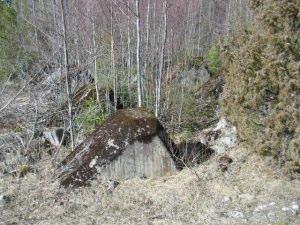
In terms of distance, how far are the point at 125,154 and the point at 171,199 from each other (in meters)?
0.98

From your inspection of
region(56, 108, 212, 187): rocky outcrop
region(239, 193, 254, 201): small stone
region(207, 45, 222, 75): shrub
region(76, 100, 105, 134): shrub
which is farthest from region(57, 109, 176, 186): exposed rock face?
region(207, 45, 222, 75): shrub

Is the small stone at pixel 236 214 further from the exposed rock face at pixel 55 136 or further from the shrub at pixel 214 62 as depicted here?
the shrub at pixel 214 62

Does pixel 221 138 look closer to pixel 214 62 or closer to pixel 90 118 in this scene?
pixel 90 118

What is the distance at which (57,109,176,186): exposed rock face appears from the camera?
6320 mm

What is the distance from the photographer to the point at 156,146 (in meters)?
6.45

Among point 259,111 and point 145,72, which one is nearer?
point 259,111

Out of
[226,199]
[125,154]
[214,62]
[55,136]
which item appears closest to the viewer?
[226,199]

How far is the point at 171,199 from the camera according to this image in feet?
18.9

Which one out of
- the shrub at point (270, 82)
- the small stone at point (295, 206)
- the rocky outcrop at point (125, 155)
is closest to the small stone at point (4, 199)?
the rocky outcrop at point (125, 155)

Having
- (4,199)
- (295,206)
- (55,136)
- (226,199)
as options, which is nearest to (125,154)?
(226,199)

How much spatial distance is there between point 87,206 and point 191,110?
4.48 meters

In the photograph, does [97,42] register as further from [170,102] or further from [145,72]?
[170,102]

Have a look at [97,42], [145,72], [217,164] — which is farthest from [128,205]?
[97,42]

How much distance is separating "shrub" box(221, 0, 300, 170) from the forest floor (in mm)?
409
